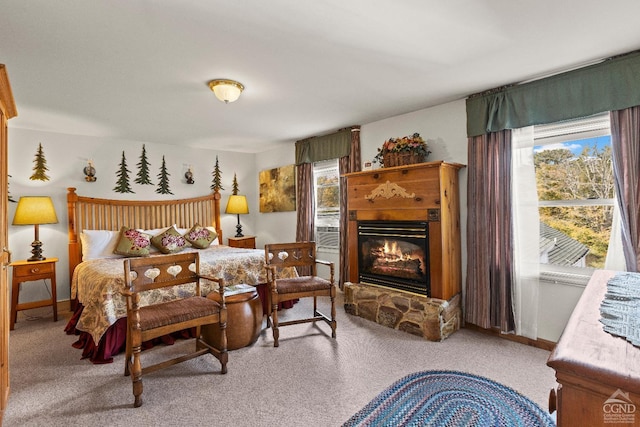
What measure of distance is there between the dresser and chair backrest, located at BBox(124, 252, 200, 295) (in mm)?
2366

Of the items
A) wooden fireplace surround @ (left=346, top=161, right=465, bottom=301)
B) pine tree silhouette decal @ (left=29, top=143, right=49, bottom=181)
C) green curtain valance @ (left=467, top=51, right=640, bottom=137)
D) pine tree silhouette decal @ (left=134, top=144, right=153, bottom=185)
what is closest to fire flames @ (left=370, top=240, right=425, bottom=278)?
wooden fireplace surround @ (left=346, top=161, right=465, bottom=301)

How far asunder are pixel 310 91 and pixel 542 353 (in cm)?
311

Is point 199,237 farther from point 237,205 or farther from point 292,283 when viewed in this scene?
point 292,283

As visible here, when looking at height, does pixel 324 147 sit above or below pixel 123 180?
above

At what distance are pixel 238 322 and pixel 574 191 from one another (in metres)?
3.18

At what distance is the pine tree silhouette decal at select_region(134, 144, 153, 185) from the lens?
4914 mm

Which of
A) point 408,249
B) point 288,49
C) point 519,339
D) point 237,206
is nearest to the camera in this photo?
point 288,49

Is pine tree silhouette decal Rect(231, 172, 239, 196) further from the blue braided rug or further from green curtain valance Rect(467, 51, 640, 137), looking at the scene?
the blue braided rug

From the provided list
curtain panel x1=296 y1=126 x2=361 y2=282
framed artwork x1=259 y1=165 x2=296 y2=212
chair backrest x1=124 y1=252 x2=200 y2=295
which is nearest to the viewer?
chair backrest x1=124 y1=252 x2=200 y2=295

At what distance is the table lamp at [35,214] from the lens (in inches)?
146

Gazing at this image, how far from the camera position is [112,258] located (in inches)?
156

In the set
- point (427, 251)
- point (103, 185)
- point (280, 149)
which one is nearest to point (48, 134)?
point (103, 185)

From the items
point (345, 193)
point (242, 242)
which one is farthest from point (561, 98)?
point (242, 242)

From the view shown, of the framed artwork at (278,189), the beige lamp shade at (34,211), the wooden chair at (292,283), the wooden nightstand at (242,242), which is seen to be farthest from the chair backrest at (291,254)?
the beige lamp shade at (34,211)
